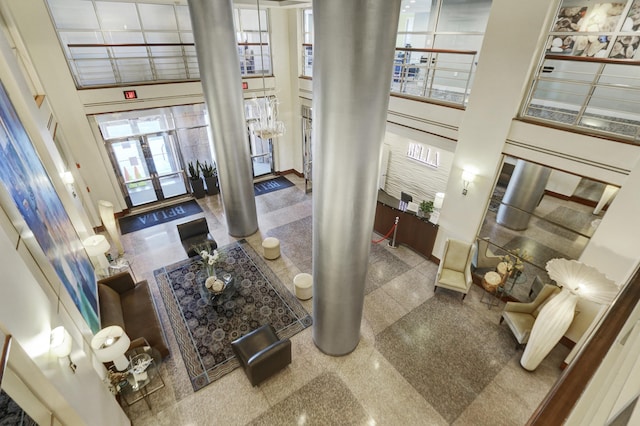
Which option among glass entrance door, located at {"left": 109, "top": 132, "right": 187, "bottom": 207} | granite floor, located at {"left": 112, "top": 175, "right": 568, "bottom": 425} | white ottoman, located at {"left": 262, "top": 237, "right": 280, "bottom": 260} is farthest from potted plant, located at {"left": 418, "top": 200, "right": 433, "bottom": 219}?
glass entrance door, located at {"left": 109, "top": 132, "right": 187, "bottom": 207}

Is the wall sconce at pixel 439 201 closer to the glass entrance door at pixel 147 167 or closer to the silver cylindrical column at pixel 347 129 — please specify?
the silver cylindrical column at pixel 347 129

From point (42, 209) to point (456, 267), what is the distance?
666cm

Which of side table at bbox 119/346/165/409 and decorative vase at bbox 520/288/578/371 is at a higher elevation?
decorative vase at bbox 520/288/578/371

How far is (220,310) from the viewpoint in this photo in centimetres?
574

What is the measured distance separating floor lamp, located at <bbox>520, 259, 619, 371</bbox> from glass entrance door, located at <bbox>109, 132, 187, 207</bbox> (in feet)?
30.4

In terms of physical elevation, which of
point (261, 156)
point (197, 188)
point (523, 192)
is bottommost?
point (197, 188)

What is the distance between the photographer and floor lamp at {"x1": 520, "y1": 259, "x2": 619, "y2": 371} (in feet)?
12.6

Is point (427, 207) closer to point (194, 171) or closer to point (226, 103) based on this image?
point (226, 103)

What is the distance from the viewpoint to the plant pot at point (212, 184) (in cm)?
960

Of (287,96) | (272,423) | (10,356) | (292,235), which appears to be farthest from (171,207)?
(10,356)

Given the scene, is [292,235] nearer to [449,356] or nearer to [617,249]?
[449,356]

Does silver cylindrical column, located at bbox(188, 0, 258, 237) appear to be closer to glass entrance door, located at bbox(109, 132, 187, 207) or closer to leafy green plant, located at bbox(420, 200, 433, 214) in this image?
glass entrance door, located at bbox(109, 132, 187, 207)

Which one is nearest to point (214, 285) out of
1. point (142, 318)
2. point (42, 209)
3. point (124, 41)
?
point (142, 318)

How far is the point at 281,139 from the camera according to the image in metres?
10.5
